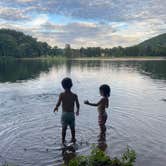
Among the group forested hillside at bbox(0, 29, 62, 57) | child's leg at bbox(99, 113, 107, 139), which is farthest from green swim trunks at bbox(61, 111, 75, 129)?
forested hillside at bbox(0, 29, 62, 57)

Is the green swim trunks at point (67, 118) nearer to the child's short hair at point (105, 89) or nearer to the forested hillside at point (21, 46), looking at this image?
the child's short hair at point (105, 89)

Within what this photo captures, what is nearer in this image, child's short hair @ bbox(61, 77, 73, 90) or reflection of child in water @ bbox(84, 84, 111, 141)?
child's short hair @ bbox(61, 77, 73, 90)

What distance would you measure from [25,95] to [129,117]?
9098mm

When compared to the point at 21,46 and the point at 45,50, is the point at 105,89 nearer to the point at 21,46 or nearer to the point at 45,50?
the point at 21,46

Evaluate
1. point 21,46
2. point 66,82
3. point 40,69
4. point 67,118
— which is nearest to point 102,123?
point 67,118

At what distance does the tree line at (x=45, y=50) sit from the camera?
5955 inches

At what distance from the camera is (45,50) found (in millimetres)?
169875

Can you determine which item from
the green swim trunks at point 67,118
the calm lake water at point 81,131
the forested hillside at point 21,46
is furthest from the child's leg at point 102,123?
the forested hillside at point 21,46

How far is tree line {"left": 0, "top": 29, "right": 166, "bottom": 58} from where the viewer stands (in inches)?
5955

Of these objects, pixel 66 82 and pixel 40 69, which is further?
pixel 40 69

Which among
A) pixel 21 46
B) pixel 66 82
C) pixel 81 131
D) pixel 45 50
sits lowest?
pixel 45 50

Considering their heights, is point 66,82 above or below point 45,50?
above

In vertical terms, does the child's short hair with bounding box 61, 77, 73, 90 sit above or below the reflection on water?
above

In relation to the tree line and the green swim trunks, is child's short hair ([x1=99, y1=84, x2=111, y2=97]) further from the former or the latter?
the tree line
